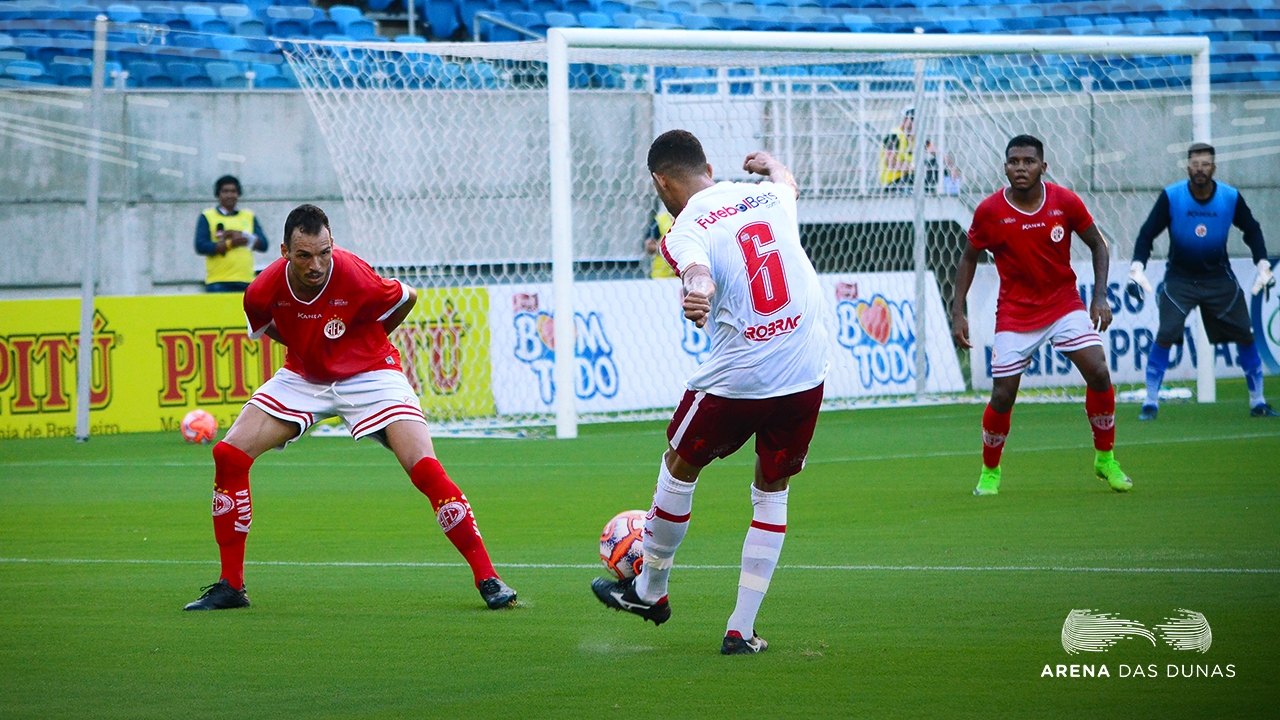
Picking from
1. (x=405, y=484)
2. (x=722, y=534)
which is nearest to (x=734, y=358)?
(x=722, y=534)

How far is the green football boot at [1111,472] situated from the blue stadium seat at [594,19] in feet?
44.9

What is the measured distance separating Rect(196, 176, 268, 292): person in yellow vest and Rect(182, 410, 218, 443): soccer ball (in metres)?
1.77

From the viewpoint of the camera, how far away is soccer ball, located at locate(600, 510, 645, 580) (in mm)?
6160

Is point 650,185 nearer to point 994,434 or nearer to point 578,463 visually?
point 578,463

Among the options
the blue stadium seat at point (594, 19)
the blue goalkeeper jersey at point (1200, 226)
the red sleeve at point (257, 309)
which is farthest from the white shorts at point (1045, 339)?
the blue stadium seat at point (594, 19)

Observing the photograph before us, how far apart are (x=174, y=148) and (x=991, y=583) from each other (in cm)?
1433

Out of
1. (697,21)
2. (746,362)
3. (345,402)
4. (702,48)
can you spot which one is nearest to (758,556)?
(746,362)

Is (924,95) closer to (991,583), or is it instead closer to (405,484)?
(405,484)

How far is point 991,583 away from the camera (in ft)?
21.2

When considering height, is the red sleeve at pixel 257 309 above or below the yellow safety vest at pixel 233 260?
below

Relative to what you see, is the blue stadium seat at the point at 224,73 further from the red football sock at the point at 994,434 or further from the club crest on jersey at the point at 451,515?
the club crest on jersey at the point at 451,515

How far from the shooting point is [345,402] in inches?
268

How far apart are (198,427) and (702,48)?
5846 millimetres

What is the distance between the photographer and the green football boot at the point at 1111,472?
30.9ft
